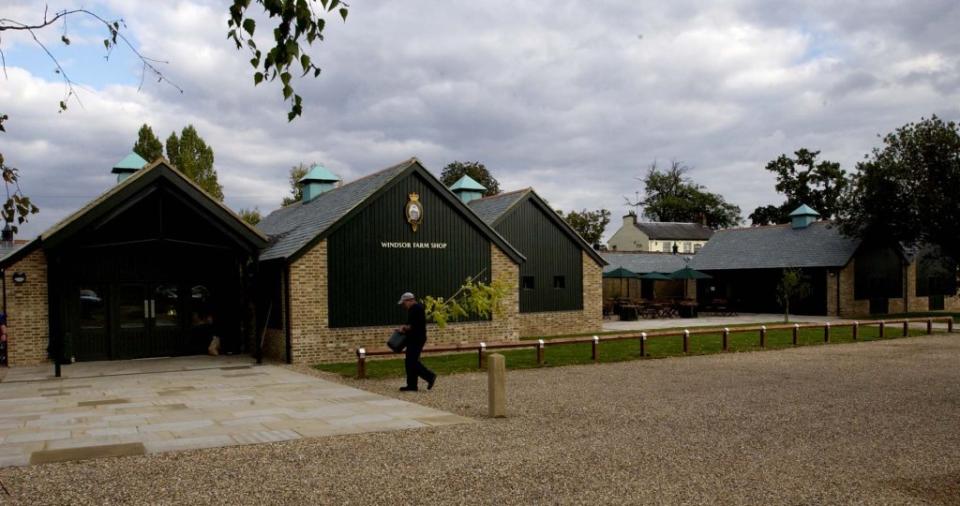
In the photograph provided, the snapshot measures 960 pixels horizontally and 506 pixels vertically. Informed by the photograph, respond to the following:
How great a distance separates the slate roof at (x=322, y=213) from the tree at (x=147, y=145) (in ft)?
70.7

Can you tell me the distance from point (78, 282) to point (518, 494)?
15.0 m

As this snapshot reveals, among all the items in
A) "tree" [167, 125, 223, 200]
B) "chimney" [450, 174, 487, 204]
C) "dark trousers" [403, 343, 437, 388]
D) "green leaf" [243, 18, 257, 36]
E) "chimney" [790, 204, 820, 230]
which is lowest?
"dark trousers" [403, 343, 437, 388]

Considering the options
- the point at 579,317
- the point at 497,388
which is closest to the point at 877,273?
the point at 579,317

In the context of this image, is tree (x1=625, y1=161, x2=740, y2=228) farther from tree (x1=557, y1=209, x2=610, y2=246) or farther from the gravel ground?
the gravel ground

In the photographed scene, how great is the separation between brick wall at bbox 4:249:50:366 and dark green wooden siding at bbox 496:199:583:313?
14.4 meters

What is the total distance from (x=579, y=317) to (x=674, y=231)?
4462 cm

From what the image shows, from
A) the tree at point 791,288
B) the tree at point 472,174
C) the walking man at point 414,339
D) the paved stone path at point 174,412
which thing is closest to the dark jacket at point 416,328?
the walking man at point 414,339

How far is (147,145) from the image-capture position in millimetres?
41219

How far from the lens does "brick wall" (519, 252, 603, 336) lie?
26406 mm

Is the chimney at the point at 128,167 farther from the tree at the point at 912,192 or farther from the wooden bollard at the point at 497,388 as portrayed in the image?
the tree at the point at 912,192

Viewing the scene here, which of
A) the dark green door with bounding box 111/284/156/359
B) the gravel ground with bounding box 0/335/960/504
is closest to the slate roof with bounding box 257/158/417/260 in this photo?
the dark green door with bounding box 111/284/156/359

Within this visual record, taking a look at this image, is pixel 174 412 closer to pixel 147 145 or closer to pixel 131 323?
pixel 131 323

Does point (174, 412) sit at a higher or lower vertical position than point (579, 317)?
higher

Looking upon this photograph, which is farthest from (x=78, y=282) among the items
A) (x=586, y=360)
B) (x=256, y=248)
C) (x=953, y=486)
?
(x=953, y=486)
